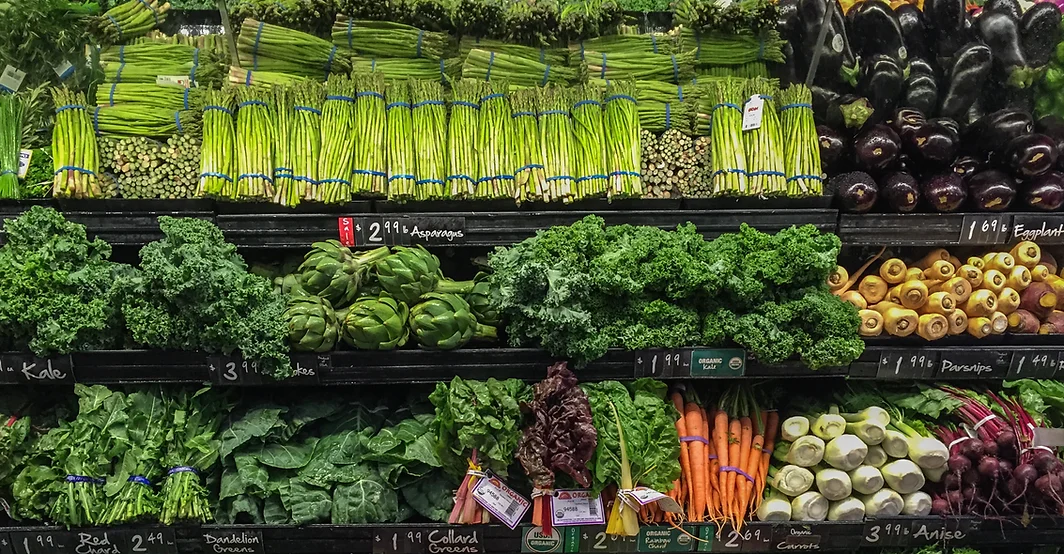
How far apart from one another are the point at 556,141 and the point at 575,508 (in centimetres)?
143

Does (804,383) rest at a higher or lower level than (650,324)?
lower

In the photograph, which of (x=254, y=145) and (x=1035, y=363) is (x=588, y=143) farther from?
(x=1035, y=363)

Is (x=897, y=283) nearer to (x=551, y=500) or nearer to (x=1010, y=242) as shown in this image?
(x=1010, y=242)

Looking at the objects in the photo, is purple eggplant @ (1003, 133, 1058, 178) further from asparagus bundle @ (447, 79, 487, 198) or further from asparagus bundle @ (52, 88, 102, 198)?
asparagus bundle @ (52, 88, 102, 198)

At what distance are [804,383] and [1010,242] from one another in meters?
0.99

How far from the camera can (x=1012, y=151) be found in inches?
96.5

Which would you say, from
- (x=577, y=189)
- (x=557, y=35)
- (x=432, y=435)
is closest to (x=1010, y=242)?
(x=577, y=189)

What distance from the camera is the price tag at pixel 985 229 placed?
7.86 feet

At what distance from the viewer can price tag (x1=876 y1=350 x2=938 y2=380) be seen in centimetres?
236

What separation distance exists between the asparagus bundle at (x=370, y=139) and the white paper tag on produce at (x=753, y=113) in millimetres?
1476

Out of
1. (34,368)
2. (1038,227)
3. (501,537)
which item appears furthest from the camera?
(1038,227)

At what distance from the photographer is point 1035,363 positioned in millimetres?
2400

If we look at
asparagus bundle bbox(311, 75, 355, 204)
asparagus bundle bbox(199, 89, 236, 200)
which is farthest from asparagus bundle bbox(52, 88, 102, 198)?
asparagus bundle bbox(311, 75, 355, 204)

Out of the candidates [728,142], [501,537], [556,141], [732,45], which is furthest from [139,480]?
[732,45]
